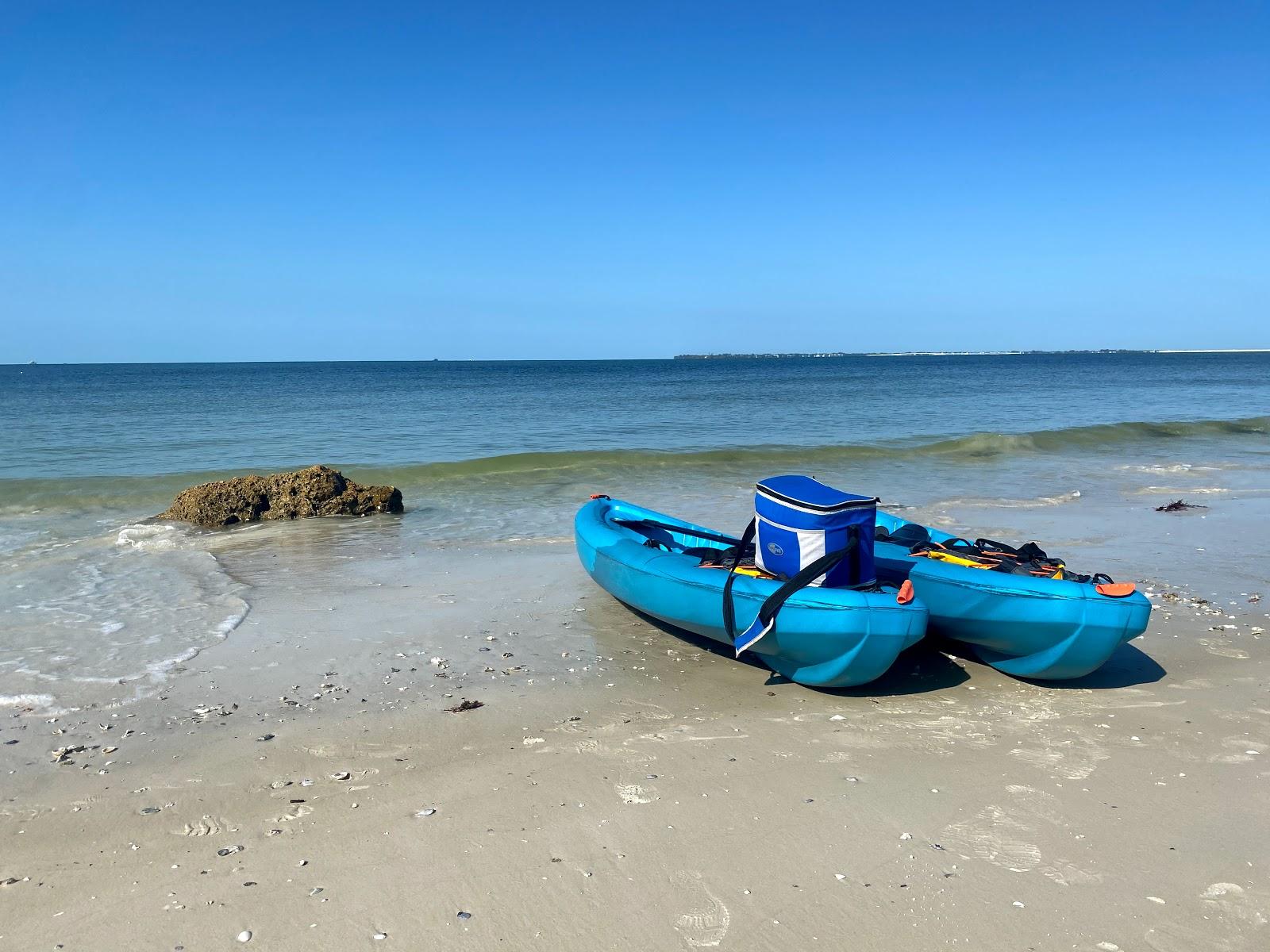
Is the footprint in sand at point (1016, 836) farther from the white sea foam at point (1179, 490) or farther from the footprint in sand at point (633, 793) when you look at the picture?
the white sea foam at point (1179, 490)

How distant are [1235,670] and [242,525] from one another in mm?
10330

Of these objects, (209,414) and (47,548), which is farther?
(209,414)

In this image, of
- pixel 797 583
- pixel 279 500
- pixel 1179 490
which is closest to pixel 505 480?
pixel 279 500

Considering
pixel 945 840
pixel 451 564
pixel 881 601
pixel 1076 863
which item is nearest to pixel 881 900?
pixel 945 840

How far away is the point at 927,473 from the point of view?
16.5 meters

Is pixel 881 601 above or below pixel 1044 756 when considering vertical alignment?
above

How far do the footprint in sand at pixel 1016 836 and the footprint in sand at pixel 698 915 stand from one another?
3.42 ft

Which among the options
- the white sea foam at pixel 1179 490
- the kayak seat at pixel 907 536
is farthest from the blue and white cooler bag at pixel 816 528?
the white sea foam at pixel 1179 490

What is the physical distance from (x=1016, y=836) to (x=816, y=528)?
2.10 m

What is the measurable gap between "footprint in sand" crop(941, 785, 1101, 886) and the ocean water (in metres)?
4.59

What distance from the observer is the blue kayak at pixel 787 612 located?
511 centimetres

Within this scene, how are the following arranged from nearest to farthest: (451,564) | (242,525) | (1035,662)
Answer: (1035,662)
(451,564)
(242,525)

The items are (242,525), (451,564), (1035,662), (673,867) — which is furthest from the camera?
(242,525)

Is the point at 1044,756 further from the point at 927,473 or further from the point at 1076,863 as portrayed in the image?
the point at 927,473
